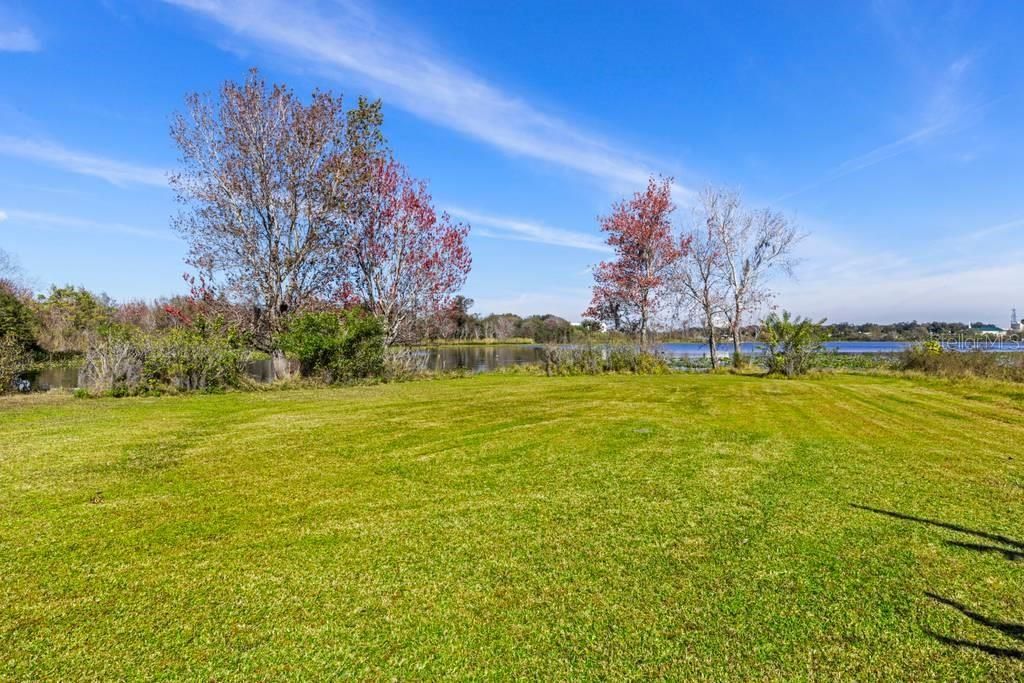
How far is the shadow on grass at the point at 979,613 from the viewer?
2305mm

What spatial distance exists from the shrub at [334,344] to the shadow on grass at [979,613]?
13.5 metres

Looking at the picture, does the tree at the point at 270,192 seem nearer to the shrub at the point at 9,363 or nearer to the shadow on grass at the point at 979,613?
the shrub at the point at 9,363

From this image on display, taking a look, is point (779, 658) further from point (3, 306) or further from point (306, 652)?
point (3, 306)

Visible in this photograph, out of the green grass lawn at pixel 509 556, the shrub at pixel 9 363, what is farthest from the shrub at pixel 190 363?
the green grass lawn at pixel 509 556

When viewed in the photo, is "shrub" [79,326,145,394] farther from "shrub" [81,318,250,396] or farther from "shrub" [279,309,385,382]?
"shrub" [279,309,385,382]

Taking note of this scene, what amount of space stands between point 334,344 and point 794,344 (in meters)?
15.4

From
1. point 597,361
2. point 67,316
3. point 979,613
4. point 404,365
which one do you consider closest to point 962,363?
point 597,361

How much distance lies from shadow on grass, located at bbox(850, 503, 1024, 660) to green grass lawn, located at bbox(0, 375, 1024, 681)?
14 mm

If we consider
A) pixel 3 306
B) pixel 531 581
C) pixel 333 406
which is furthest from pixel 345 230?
pixel 531 581

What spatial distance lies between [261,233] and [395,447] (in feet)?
43.1

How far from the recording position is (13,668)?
2.13 m

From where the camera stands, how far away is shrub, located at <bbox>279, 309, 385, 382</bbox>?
47.2 feet

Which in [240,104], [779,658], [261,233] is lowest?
[779,658]

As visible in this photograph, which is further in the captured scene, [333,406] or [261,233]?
[261,233]
